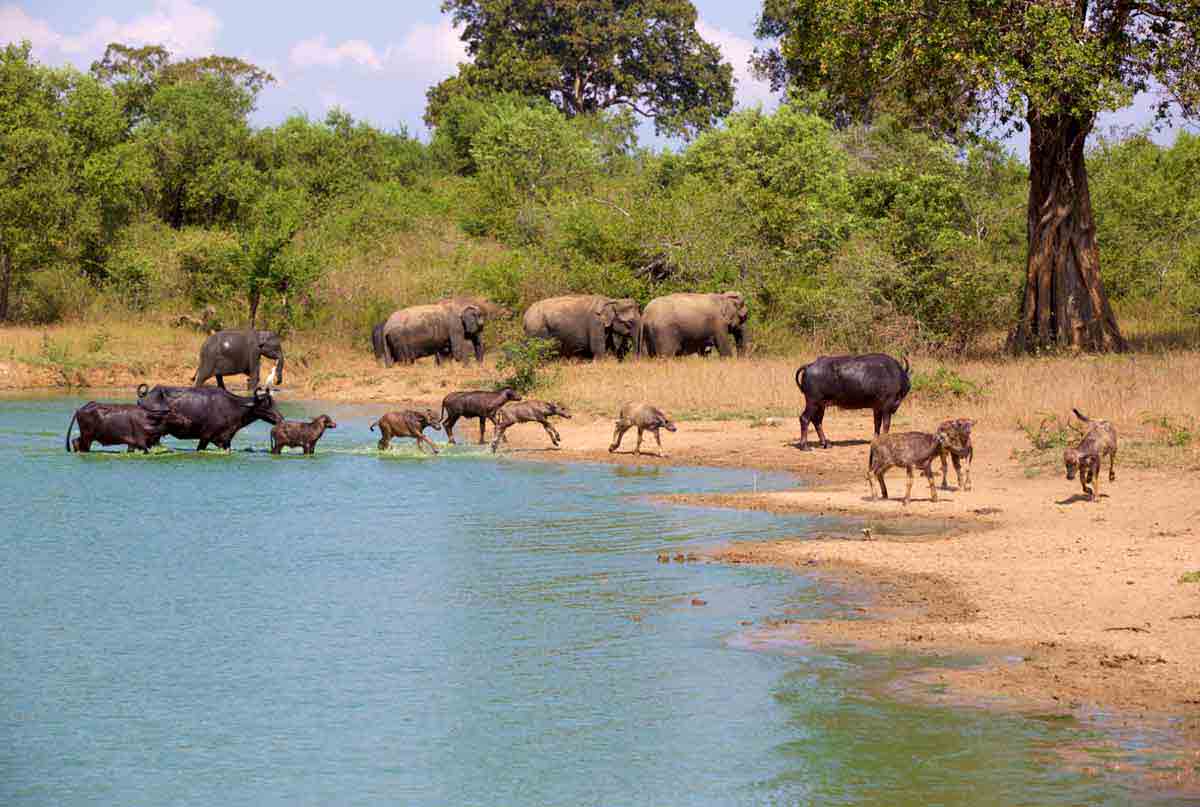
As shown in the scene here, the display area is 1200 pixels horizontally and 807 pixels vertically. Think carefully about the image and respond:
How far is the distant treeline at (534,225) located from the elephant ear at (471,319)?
2.07m

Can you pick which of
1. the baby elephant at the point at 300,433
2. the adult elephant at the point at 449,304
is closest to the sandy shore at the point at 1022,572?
the baby elephant at the point at 300,433

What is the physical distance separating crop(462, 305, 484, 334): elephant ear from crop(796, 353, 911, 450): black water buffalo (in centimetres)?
1605

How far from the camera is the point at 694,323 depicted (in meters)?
33.8

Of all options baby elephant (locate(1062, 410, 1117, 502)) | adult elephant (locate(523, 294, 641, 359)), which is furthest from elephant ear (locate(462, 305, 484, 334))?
baby elephant (locate(1062, 410, 1117, 502))

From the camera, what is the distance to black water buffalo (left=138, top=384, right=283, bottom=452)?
21578 millimetres

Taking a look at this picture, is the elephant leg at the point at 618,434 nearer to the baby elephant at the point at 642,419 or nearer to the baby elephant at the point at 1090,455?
the baby elephant at the point at 642,419

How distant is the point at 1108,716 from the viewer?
8.77 metres

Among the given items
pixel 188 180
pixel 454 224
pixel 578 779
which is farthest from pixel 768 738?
pixel 188 180

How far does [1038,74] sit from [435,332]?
14.9 m

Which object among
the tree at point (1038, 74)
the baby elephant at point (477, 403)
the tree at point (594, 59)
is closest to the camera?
the baby elephant at point (477, 403)

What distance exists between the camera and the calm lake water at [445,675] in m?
8.16

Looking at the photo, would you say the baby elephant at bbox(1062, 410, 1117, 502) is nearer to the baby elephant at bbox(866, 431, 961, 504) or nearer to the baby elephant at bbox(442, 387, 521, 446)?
the baby elephant at bbox(866, 431, 961, 504)

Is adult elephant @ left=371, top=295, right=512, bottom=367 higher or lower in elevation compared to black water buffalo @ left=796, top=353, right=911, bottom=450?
higher

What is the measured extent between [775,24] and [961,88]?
43.7 metres
